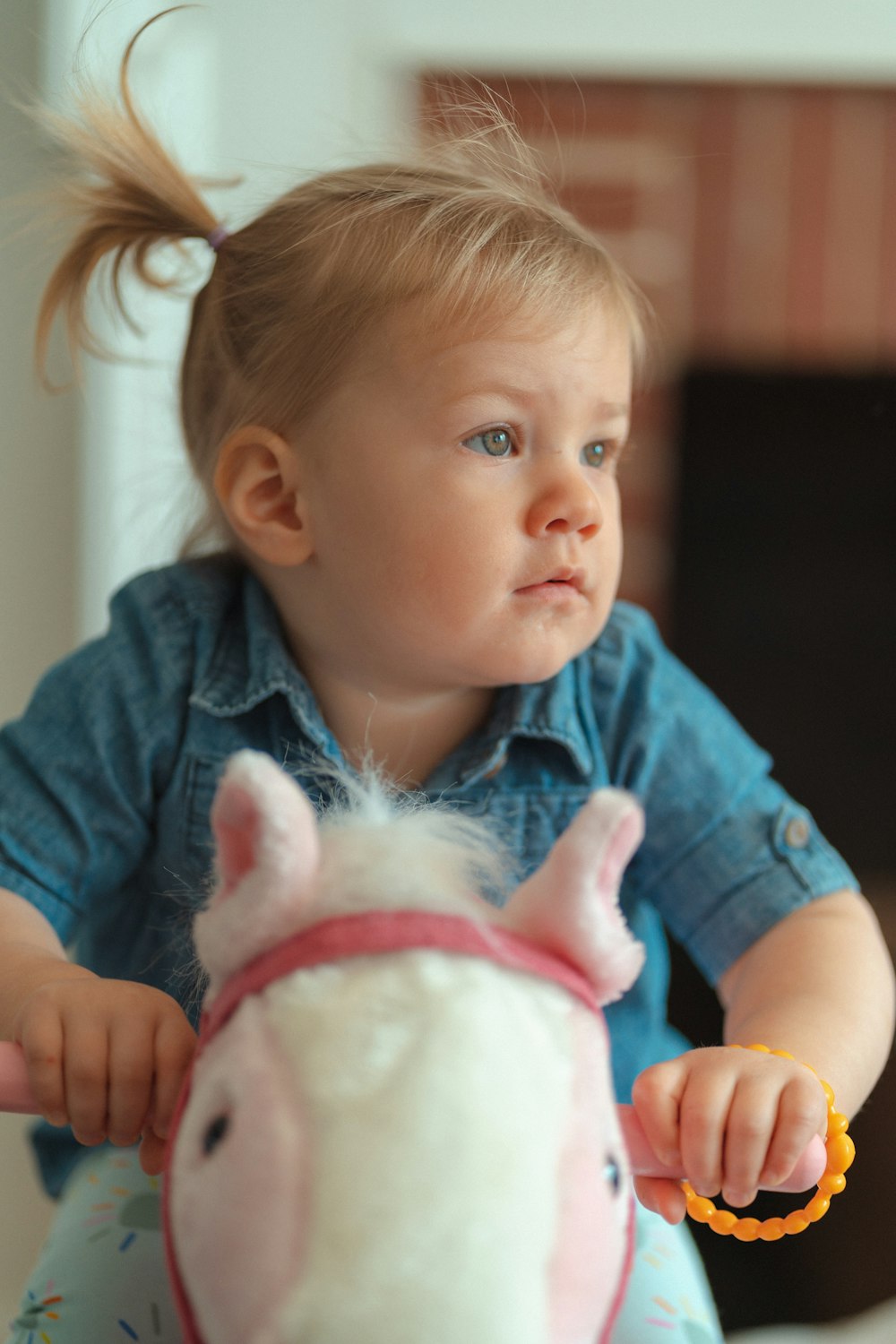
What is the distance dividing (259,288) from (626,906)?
43cm

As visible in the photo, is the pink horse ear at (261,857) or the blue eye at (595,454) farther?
the blue eye at (595,454)

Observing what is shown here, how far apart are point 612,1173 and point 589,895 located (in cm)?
8

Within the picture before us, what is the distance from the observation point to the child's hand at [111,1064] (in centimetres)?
47

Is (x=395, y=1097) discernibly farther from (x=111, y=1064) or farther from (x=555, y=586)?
(x=555, y=586)

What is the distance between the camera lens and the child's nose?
60 centimetres

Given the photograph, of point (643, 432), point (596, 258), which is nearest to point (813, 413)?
point (643, 432)

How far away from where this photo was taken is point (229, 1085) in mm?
344

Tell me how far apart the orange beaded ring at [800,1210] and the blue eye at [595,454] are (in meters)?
0.32

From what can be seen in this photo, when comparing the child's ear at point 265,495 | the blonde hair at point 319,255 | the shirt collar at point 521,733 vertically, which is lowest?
the shirt collar at point 521,733

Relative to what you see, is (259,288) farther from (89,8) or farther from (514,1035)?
(514,1035)

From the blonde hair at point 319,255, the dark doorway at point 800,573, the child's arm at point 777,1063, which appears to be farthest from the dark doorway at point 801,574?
the child's arm at point 777,1063

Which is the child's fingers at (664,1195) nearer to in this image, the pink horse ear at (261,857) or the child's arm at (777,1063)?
the child's arm at (777,1063)

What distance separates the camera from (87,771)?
70 centimetres

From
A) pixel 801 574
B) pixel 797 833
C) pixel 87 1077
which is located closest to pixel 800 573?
pixel 801 574
